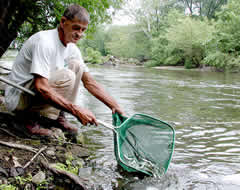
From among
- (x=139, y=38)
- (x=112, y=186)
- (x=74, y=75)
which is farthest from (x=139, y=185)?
(x=139, y=38)

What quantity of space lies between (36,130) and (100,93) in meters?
0.80

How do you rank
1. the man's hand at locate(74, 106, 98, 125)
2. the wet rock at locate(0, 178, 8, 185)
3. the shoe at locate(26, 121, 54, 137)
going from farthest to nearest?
the shoe at locate(26, 121, 54, 137) → the man's hand at locate(74, 106, 98, 125) → the wet rock at locate(0, 178, 8, 185)

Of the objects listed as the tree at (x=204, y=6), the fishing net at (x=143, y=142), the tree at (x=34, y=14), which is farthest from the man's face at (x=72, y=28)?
the tree at (x=204, y=6)

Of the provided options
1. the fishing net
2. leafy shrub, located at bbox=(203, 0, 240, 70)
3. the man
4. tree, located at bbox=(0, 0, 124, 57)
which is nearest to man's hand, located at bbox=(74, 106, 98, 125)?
the man

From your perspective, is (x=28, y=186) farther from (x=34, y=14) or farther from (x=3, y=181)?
(x=34, y=14)

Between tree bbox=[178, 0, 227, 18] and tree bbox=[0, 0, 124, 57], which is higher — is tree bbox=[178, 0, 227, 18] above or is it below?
above

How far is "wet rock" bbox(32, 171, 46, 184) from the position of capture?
208cm

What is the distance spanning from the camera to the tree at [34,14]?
14.9 feet

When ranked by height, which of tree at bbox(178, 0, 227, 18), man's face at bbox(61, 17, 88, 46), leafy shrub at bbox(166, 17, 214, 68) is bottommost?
leafy shrub at bbox(166, 17, 214, 68)

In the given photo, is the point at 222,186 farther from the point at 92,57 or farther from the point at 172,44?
the point at 92,57

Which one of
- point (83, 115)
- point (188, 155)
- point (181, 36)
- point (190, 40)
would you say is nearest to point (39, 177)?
point (83, 115)

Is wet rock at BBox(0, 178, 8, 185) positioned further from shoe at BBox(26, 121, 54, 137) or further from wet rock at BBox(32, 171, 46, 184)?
shoe at BBox(26, 121, 54, 137)

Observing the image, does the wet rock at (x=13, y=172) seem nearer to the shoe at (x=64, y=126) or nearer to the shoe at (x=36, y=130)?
the shoe at (x=36, y=130)

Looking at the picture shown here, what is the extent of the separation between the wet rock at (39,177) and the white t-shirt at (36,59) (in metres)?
0.83
